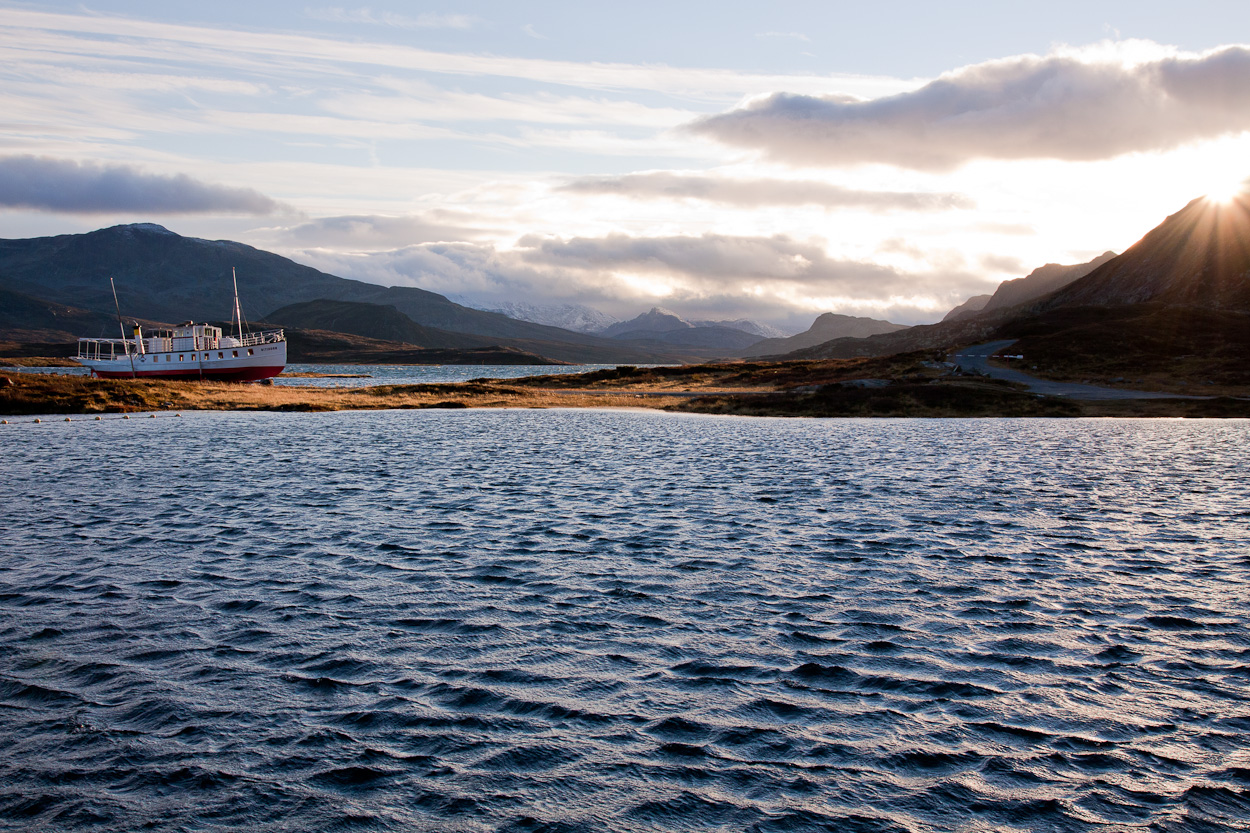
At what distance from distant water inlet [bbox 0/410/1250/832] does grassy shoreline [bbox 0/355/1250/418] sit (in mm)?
62182

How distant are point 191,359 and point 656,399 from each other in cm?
7874

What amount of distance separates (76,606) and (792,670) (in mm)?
15087

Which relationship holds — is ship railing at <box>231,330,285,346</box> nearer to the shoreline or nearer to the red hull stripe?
the red hull stripe

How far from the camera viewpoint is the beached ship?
128 meters

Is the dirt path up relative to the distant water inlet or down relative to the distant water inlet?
up

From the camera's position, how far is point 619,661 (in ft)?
45.4

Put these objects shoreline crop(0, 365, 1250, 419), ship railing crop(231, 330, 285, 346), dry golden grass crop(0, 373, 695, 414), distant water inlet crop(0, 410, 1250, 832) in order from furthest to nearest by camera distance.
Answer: ship railing crop(231, 330, 285, 346), shoreline crop(0, 365, 1250, 419), dry golden grass crop(0, 373, 695, 414), distant water inlet crop(0, 410, 1250, 832)

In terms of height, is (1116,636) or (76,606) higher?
(76,606)

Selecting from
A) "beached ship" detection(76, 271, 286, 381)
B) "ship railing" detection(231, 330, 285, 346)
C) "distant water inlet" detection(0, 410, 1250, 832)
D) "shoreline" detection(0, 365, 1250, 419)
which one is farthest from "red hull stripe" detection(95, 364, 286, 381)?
"distant water inlet" detection(0, 410, 1250, 832)

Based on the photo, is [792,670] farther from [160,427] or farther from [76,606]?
[160,427]

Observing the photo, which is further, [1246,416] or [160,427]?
[1246,416]

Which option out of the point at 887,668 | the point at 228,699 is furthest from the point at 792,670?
the point at 228,699

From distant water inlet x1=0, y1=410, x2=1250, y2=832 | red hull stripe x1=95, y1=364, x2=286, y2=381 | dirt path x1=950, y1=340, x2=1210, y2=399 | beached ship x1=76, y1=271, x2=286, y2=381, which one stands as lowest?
distant water inlet x1=0, y1=410, x2=1250, y2=832

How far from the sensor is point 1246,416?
8500cm
